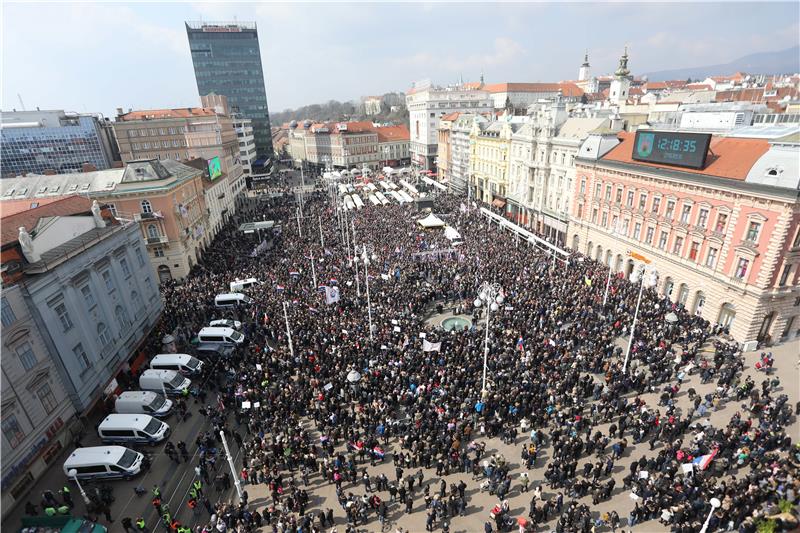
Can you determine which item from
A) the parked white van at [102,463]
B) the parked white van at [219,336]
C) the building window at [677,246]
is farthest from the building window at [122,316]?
the building window at [677,246]

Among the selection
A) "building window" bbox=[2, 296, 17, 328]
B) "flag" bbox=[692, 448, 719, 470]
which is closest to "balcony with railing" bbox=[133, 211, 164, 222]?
"building window" bbox=[2, 296, 17, 328]

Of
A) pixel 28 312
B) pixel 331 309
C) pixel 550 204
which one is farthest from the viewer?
pixel 550 204

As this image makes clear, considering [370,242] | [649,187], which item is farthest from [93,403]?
[649,187]

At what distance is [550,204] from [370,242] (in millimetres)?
23113

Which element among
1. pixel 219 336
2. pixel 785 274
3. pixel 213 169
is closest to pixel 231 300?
pixel 219 336

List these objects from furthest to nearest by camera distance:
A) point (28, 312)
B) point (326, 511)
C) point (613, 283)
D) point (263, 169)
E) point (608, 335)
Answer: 1. point (263, 169)
2. point (613, 283)
3. point (608, 335)
4. point (28, 312)
5. point (326, 511)

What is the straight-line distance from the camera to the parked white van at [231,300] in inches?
1281

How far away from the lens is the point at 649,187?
3306 cm

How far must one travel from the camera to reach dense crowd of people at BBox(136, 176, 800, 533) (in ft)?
50.1

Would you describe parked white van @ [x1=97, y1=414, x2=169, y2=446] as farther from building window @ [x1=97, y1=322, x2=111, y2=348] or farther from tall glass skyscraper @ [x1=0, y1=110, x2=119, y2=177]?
tall glass skyscraper @ [x1=0, y1=110, x2=119, y2=177]

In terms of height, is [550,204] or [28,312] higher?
[28,312]

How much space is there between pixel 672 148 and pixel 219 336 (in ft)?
120

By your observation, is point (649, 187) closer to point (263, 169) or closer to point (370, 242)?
point (370, 242)

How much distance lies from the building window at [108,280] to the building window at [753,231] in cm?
4033
